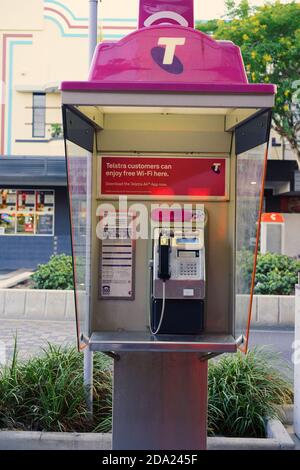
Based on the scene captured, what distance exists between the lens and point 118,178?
3.30 meters

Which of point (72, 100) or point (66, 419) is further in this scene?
point (66, 419)

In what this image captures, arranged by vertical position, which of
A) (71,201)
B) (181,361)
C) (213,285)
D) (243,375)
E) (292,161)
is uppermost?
(292,161)

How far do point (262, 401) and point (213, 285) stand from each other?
1.38m

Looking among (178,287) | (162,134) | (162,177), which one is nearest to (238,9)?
(162,134)

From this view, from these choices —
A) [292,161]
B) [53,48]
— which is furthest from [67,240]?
[292,161]

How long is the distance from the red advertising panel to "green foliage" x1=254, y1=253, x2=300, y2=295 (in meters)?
5.86

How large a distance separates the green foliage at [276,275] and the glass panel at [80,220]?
6.06 meters

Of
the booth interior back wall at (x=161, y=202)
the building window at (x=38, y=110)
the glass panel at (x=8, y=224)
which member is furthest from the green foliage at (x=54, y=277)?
the building window at (x=38, y=110)

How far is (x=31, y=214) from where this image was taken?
18406 millimetres

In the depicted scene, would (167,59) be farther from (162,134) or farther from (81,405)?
(81,405)

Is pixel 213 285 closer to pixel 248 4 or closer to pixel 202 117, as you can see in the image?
pixel 202 117

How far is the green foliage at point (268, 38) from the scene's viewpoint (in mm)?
11898

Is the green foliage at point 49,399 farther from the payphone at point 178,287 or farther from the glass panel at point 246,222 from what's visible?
the glass panel at point 246,222

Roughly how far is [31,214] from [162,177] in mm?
15595
